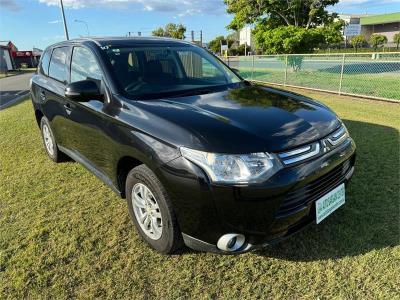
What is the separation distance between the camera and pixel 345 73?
1036 centimetres

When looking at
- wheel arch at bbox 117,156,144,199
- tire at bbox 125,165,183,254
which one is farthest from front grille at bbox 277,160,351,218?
wheel arch at bbox 117,156,144,199

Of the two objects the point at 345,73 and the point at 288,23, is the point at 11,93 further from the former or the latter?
the point at 288,23

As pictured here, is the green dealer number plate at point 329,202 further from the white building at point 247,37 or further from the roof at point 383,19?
the roof at point 383,19

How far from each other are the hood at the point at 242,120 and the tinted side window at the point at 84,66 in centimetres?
77

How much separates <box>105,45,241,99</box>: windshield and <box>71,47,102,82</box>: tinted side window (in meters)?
0.18

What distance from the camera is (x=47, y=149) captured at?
5195mm

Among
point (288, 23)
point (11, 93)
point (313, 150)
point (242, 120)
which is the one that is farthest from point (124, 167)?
point (288, 23)

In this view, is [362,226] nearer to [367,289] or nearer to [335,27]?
[367,289]

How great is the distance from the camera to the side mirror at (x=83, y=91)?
9.54 feet

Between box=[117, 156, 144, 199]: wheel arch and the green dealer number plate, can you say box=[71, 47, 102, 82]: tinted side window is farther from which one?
the green dealer number plate

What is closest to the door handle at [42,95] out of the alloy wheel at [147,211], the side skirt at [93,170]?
the side skirt at [93,170]

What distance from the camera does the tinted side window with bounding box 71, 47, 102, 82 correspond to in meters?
3.24

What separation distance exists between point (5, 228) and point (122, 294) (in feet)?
5.37

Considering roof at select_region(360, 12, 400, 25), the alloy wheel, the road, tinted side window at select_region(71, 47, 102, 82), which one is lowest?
the road
